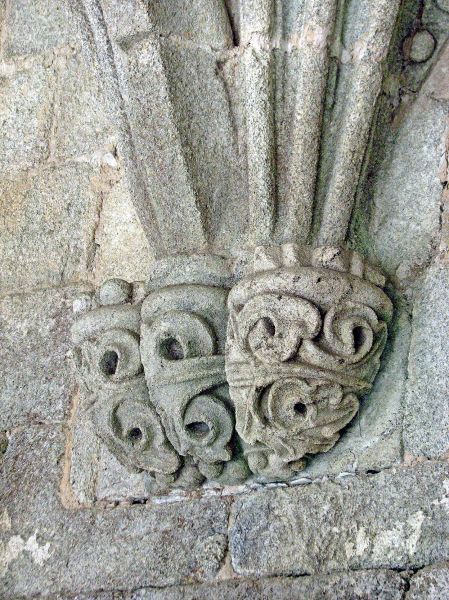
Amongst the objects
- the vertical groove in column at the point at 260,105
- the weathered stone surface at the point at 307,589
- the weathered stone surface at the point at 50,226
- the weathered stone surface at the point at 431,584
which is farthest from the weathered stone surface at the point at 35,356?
the weathered stone surface at the point at 431,584

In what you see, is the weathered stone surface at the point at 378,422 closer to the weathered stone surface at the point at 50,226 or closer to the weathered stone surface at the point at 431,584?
the weathered stone surface at the point at 431,584

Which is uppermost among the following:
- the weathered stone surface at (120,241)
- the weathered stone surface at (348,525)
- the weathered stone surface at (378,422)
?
the weathered stone surface at (120,241)

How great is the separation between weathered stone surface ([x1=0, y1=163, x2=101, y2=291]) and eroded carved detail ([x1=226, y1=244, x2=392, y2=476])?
27.3 inches

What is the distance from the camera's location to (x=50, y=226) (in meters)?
2.42

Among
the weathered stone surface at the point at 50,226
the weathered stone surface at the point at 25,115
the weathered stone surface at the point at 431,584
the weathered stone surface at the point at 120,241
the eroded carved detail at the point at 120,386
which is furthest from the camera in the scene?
the weathered stone surface at the point at 25,115

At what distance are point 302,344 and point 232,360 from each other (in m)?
0.15

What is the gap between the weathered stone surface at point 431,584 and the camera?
165 centimetres

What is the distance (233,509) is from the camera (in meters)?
1.95

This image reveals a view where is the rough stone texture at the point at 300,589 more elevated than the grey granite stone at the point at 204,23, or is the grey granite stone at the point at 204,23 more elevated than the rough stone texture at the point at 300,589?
the grey granite stone at the point at 204,23

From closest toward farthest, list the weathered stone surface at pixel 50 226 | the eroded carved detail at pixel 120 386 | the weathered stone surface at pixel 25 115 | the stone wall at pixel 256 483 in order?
1. the stone wall at pixel 256 483
2. the eroded carved detail at pixel 120 386
3. the weathered stone surface at pixel 50 226
4. the weathered stone surface at pixel 25 115

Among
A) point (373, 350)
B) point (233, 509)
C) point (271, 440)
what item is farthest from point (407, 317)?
point (233, 509)

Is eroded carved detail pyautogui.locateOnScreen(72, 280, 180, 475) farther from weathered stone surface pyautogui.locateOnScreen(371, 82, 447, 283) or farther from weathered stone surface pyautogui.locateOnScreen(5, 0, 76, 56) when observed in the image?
weathered stone surface pyautogui.locateOnScreen(5, 0, 76, 56)

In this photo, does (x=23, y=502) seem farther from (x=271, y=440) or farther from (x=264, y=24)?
(x=264, y=24)

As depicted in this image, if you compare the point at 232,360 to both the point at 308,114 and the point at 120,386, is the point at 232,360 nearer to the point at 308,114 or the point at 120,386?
the point at 120,386
